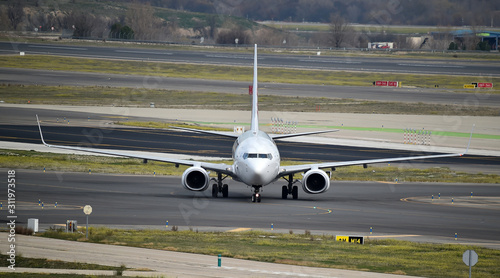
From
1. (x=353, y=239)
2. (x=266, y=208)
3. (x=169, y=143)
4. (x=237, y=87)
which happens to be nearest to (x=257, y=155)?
(x=266, y=208)

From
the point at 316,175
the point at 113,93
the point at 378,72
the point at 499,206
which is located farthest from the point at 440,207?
the point at 378,72

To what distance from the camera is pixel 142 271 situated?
26.0 meters

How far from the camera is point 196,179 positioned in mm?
42812

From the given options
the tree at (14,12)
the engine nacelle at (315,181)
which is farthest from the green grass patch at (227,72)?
the engine nacelle at (315,181)

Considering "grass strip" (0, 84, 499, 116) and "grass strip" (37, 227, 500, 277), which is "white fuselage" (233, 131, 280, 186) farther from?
"grass strip" (0, 84, 499, 116)

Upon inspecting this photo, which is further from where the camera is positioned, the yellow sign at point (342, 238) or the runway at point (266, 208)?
the runway at point (266, 208)

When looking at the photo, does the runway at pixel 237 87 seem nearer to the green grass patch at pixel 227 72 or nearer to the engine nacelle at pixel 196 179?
the green grass patch at pixel 227 72

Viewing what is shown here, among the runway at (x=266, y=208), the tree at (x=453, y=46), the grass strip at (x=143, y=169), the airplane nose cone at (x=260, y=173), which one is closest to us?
the runway at (x=266, y=208)

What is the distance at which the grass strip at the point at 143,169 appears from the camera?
54750 mm

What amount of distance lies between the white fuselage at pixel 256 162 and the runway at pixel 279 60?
11034 centimetres

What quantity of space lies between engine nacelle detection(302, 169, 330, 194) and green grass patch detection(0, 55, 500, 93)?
3486 inches

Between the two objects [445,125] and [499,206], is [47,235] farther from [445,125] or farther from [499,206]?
[445,125]

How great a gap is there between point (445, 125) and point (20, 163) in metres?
48.5

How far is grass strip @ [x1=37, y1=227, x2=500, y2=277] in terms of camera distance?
93.6 feet
